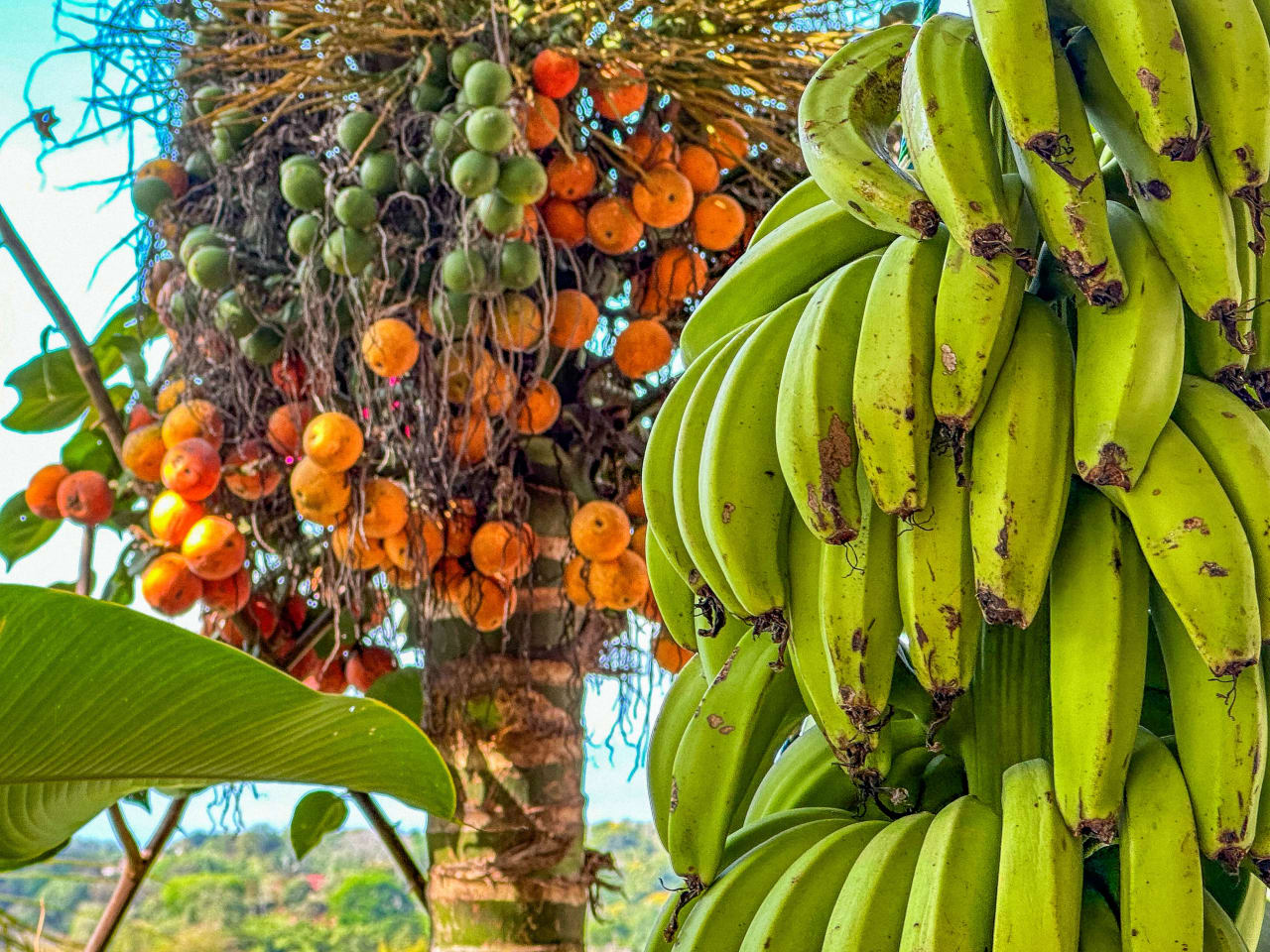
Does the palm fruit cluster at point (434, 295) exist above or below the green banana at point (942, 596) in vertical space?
above

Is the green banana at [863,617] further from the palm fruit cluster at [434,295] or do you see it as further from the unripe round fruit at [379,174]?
the unripe round fruit at [379,174]

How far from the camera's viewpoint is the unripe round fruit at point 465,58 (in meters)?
1.09

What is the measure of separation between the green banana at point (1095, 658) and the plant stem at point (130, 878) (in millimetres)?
1058

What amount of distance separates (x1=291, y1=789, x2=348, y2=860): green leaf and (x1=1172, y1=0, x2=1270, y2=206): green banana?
1.20 metres

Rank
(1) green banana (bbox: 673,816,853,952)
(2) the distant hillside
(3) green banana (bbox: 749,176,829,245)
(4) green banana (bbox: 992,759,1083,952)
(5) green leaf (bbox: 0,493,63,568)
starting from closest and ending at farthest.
A: (4) green banana (bbox: 992,759,1083,952) < (1) green banana (bbox: 673,816,853,952) < (3) green banana (bbox: 749,176,829,245) < (5) green leaf (bbox: 0,493,63,568) < (2) the distant hillside

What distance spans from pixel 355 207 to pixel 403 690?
0.49 meters

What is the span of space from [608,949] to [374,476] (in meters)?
1.01

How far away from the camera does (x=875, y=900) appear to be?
515 millimetres

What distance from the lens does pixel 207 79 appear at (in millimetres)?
1312

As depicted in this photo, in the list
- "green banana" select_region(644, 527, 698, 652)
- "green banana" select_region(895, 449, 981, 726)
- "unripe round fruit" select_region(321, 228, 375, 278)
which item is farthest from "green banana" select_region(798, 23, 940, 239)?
"unripe round fruit" select_region(321, 228, 375, 278)

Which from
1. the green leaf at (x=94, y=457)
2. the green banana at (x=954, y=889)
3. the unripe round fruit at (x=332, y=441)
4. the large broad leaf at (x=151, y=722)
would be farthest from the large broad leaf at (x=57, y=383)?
the green banana at (x=954, y=889)

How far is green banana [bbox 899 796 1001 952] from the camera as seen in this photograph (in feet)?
1.60

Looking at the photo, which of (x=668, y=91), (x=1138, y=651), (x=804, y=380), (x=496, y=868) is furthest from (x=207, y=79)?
(x=1138, y=651)

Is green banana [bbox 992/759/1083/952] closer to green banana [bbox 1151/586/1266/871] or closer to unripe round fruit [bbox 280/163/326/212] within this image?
green banana [bbox 1151/586/1266/871]
